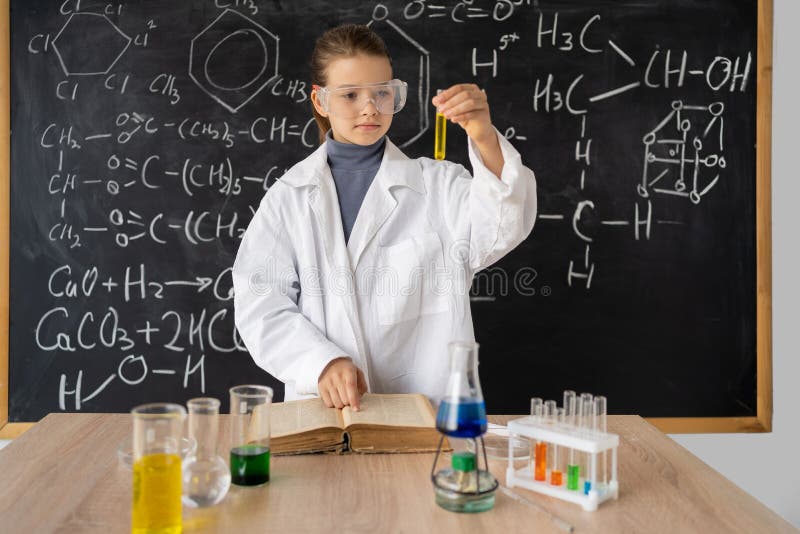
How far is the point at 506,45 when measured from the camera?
2.62 meters

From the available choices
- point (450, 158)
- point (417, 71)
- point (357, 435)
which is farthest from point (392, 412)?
point (417, 71)

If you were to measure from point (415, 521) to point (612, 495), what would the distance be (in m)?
0.31

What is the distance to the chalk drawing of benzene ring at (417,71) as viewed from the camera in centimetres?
262

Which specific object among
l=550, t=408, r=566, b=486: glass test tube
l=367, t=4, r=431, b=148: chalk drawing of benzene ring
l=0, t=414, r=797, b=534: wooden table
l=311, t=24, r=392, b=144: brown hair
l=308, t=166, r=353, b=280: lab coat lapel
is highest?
l=367, t=4, r=431, b=148: chalk drawing of benzene ring

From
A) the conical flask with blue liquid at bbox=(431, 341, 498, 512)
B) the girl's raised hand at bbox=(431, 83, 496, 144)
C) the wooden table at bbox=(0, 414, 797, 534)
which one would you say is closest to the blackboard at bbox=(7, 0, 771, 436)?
the girl's raised hand at bbox=(431, 83, 496, 144)

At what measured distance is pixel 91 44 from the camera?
2.61 meters

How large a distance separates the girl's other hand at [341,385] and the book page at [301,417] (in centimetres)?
2

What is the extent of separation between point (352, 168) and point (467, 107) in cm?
56

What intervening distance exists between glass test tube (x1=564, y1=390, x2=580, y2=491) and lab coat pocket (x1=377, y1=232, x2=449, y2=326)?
703 mm

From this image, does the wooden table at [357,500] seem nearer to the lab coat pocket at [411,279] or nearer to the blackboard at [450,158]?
the lab coat pocket at [411,279]

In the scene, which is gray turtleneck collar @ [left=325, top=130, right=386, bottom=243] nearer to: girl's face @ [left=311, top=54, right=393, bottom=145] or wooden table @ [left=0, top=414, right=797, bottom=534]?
girl's face @ [left=311, top=54, right=393, bottom=145]

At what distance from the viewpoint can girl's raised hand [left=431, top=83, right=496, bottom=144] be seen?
1371 mm

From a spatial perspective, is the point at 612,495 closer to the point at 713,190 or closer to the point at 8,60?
the point at 713,190

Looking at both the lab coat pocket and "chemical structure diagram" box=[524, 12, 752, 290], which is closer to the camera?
the lab coat pocket
